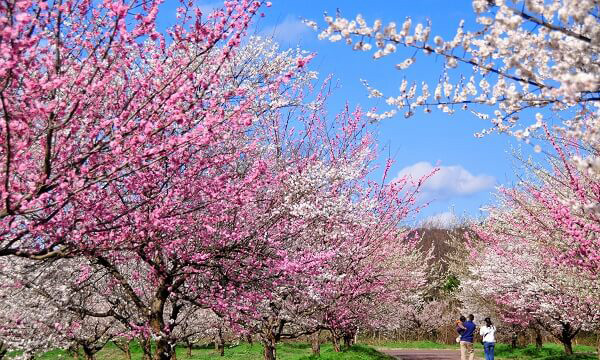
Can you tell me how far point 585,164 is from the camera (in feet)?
13.1

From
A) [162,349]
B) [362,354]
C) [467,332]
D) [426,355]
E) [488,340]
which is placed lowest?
[426,355]

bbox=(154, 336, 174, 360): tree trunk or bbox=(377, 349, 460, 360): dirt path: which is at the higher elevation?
bbox=(154, 336, 174, 360): tree trunk

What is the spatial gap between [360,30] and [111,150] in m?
2.71

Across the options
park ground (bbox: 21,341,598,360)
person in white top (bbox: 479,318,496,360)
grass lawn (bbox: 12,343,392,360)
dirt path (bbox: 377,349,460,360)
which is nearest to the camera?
person in white top (bbox: 479,318,496,360)

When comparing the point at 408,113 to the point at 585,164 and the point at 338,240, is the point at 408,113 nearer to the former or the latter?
the point at 585,164

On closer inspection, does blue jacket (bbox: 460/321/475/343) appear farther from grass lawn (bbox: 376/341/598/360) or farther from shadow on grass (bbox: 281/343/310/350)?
shadow on grass (bbox: 281/343/310/350)

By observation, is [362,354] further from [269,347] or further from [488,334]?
[269,347]

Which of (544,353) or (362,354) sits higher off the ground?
(362,354)

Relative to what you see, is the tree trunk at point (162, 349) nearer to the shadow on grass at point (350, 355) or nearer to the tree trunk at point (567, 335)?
the shadow on grass at point (350, 355)

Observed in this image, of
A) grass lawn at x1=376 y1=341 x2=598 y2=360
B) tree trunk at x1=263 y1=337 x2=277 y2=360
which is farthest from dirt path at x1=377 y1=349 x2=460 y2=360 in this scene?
tree trunk at x1=263 y1=337 x2=277 y2=360

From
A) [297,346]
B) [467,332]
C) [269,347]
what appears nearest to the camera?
[269,347]

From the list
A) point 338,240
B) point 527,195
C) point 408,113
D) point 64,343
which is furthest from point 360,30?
point 527,195

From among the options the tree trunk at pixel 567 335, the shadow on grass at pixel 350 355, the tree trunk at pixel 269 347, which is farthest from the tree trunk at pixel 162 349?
the tree trunk at pixel 567 335

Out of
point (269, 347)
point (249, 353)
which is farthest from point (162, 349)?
point (249, 353)
